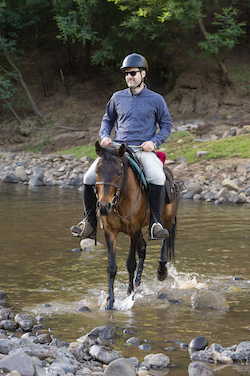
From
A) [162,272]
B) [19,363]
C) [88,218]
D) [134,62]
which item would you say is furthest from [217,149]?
[19,363]

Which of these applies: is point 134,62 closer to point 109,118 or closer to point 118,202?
point 109,118

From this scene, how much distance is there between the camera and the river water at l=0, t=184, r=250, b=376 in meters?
5.03

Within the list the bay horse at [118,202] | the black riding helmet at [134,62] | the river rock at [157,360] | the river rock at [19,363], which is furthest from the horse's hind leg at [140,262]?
the river rock at [19,363]

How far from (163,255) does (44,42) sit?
26.7 meters

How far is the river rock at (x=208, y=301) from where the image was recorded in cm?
587

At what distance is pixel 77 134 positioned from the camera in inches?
972

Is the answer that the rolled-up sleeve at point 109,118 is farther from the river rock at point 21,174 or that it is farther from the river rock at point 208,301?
the river rock at point 21,174

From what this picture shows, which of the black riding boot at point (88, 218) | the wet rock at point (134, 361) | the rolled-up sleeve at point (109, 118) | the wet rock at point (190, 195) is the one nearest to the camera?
the wet rock at point (134, 361)

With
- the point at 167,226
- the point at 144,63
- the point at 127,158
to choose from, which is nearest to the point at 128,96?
the point at 144,63

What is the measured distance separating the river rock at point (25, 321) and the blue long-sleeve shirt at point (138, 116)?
2486 millimetres

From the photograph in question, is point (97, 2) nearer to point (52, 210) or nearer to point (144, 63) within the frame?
point (52, 210)

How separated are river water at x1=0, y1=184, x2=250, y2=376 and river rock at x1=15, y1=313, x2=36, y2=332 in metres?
0.19

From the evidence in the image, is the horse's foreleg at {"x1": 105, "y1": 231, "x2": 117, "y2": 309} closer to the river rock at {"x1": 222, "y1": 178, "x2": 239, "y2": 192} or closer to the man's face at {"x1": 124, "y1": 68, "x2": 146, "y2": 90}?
the man's face at {"x1": 124, "y1": 68, "x2": 146, "y2": 90}

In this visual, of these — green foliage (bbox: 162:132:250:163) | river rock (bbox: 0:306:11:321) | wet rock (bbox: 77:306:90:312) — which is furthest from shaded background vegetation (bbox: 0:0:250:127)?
river rock (bbox: 0:306:11:321)
